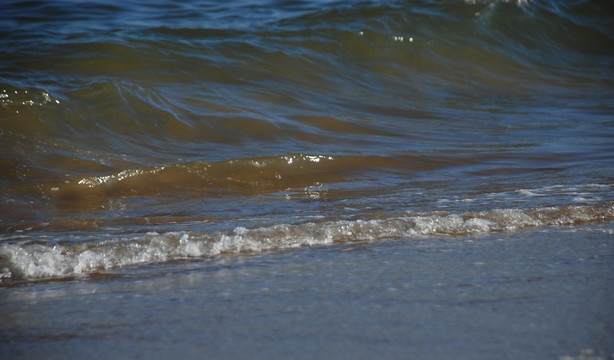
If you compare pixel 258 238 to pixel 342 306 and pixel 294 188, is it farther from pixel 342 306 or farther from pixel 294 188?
pixel 294 188

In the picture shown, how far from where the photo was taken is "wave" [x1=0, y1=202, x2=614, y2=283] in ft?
8.98

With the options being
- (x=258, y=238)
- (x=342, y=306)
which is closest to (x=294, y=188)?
(x=258, y=238)

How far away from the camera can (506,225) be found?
10.6 ft

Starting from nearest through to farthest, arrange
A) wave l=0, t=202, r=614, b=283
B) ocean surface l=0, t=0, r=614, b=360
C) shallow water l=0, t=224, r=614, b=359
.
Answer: shallow water l=0, t=224, r=614, b=359 < ocean surface l=0, t=0, r=614, b=360 < wave l=0, t=202, r=614, b=283

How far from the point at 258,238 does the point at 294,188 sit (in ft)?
3.95

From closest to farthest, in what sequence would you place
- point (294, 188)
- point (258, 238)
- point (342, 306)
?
point (342, 306) → point (258, 238) → point (294, 188)

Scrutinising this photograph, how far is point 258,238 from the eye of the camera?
3.04 metres

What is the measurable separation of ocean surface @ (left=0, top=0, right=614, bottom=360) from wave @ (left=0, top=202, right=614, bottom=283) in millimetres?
12

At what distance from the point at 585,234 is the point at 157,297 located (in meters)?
1.87

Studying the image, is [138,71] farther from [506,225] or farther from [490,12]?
[490,12]

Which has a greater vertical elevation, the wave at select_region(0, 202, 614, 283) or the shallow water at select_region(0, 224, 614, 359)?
the shallow water at select_region(0, 224, 614, 359)

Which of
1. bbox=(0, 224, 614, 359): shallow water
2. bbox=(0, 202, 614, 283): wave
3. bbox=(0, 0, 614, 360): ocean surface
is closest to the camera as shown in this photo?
bbox=(0, 224, 614, 359): shallow water

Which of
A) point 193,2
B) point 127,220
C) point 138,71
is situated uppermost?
point 193,2

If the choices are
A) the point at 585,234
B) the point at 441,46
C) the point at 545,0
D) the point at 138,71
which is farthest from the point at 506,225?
the point at 545,0
